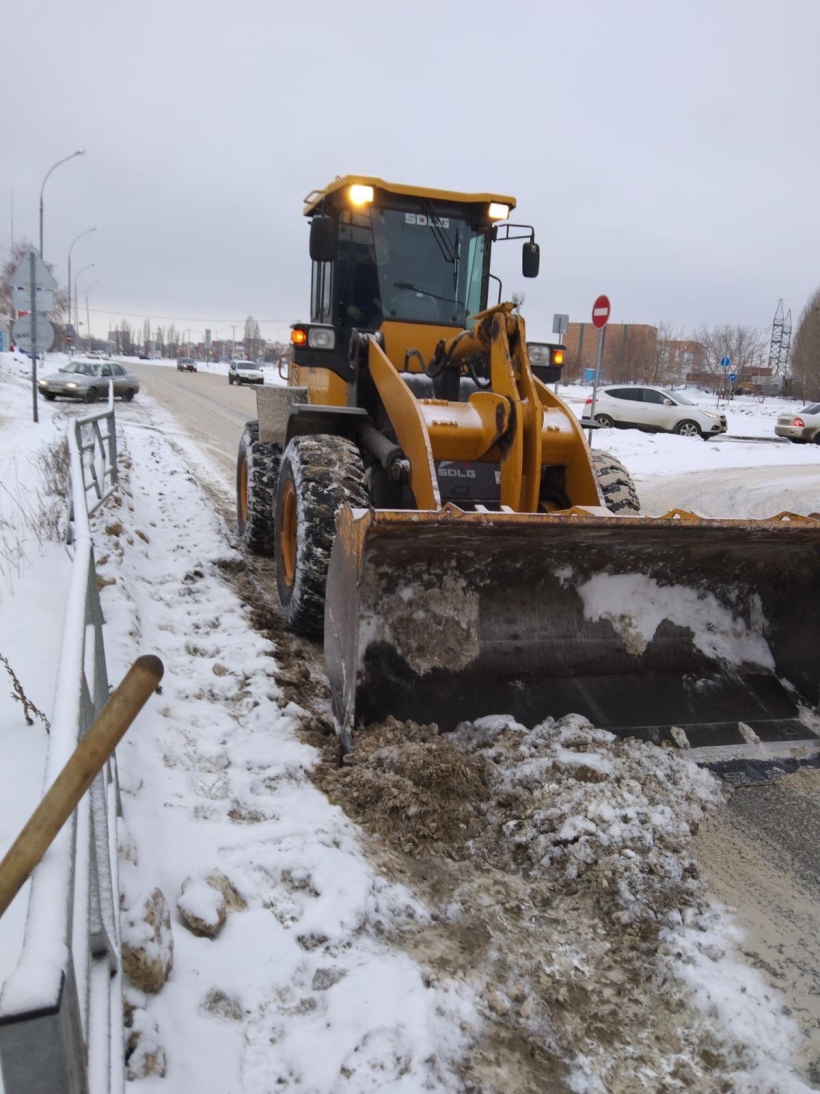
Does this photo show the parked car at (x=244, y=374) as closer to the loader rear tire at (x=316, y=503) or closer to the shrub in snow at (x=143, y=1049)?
the loader rear tire at (x=316, y=503)

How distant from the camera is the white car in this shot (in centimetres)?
2323

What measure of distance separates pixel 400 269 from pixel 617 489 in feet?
7.60

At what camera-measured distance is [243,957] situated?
2416mm

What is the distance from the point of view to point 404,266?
5.93m

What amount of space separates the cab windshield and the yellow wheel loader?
0.75 feet

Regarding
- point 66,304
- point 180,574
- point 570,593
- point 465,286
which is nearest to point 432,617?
point 570,593

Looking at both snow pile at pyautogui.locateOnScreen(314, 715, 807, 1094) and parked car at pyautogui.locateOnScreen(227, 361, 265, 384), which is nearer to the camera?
snow pile at pyautogui.locateOnScreen(314, 715, 807, 1094)

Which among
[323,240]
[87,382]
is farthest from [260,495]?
[87,382]

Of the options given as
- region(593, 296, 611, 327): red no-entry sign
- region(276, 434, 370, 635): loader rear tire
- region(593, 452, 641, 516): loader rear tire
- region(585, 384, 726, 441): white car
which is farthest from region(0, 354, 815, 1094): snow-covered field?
region(585, 384, 726, 441): white car

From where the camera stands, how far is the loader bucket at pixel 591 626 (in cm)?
378

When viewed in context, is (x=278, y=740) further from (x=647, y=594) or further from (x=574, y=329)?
(x=574, y=329)

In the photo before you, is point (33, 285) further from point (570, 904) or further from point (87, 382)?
point (570, 904)

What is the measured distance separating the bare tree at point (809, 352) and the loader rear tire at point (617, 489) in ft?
159

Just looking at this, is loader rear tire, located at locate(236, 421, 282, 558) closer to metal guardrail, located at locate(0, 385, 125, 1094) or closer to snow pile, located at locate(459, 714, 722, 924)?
snow pile, located at locate(459, 714, 722, 924)
